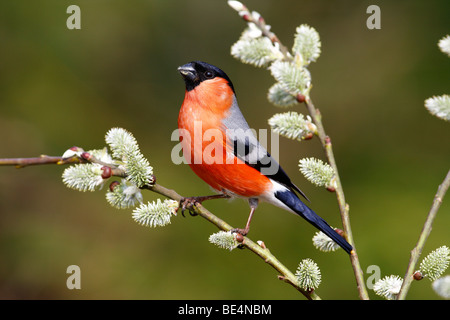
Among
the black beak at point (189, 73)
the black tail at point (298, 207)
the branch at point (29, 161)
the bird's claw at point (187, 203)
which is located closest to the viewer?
the branch at point (29, 161)

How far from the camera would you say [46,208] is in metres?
3.89

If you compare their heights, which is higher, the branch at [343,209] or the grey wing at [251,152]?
the grey wing at [251,152]

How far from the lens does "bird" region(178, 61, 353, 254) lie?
100 inches

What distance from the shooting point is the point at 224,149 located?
2.58 metres

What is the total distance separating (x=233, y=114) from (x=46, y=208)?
1909 mm

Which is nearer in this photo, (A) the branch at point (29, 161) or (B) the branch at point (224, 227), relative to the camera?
(A) the branch at point (29, 161)

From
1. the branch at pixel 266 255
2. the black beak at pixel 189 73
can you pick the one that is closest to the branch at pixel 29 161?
the branch at pixel 266 255

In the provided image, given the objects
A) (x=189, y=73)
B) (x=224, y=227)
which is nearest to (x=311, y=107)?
(x=224, y=227)

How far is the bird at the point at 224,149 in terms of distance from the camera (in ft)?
8.35

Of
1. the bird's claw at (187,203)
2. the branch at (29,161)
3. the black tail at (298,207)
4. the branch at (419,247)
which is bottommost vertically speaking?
the branch at (419,247)

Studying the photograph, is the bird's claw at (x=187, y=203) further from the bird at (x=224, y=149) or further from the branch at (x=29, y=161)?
the branch at (x=29, y=161)

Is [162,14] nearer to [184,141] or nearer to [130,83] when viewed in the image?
[130,83]

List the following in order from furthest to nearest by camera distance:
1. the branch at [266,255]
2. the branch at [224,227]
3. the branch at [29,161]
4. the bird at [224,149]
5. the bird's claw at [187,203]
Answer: the bird at [224,149] < the bird's claw at [187,203] < the branch at [266,255] < the branch at [224,227] < the branch at [29,161]

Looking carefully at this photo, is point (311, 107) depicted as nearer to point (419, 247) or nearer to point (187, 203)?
point (419, 247)
